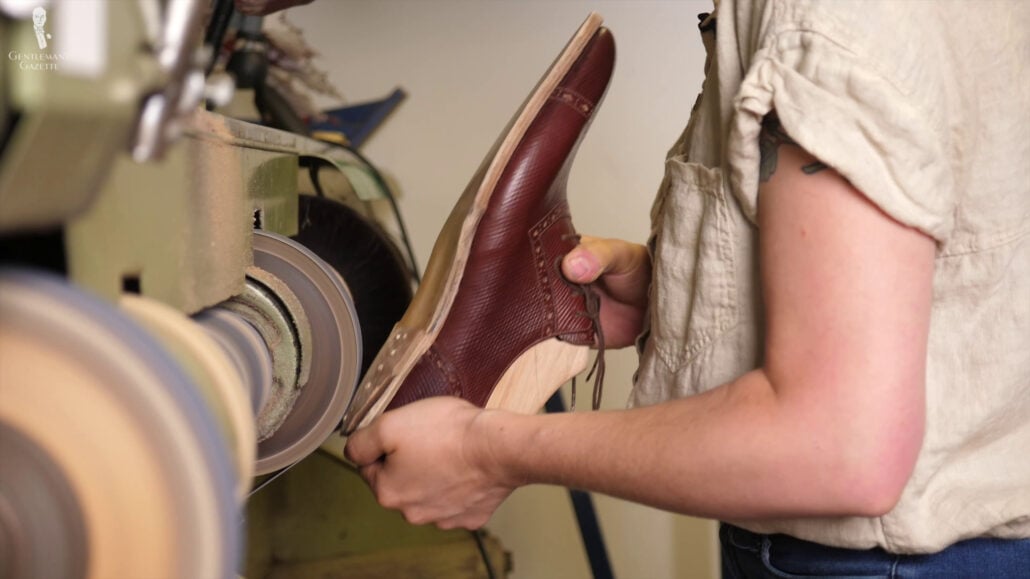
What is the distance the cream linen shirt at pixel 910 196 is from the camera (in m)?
0.52

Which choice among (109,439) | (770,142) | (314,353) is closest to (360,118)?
(314,353)

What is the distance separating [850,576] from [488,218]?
481mm

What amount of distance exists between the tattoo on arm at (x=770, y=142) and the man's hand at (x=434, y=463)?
0.99 feet

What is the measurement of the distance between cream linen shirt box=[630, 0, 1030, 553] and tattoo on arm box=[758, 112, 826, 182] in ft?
0.03

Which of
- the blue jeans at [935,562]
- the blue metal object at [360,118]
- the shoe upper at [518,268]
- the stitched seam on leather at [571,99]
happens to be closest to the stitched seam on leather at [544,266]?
the shoe upper at [518,268]

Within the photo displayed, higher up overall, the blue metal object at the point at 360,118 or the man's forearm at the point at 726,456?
the man's forearm at the point at 726,456

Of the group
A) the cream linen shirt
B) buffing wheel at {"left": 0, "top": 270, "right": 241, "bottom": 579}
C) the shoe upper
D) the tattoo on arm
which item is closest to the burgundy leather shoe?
the shoe upper

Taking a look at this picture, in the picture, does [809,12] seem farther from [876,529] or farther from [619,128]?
[619,128]

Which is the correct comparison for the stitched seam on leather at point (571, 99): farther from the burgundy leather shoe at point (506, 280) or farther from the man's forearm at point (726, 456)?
the man's forearm at point (726, 456)

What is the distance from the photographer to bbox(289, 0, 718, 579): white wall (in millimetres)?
1824

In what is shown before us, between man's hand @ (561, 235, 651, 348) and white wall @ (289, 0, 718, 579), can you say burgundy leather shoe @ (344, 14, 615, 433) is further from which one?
white wall @ (289, 0, 718, 579)

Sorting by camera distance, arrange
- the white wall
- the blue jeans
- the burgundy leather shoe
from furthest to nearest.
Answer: the white wall → the burgundy leather shoe → the blue jeans

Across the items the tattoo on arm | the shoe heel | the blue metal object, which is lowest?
A: the blue metal object

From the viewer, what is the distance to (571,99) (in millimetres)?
928
